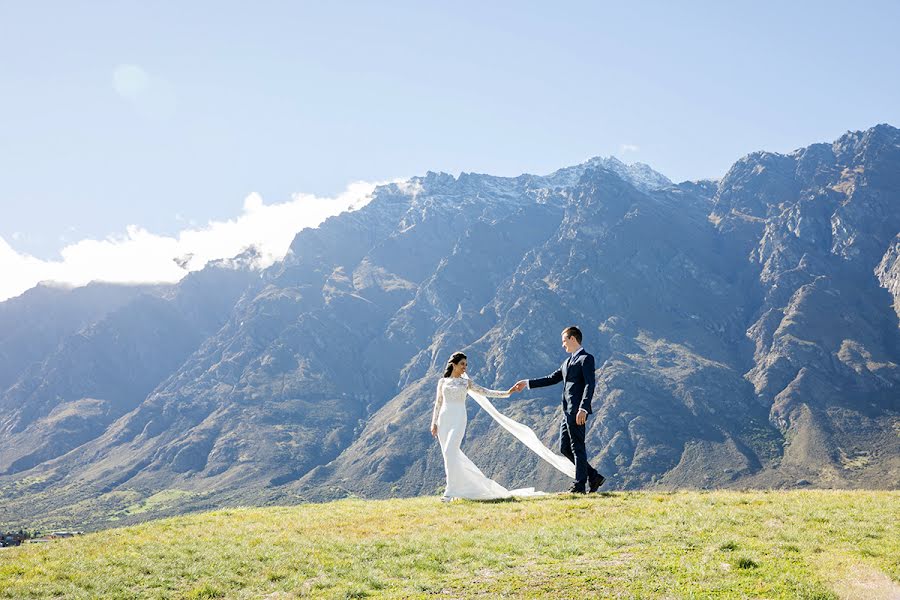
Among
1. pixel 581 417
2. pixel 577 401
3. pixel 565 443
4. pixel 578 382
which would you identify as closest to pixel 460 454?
pixel 565 443

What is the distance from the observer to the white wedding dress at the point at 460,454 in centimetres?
2869

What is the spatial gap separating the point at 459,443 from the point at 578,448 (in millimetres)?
5041

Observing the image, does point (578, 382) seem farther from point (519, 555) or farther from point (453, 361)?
point (519, 555)

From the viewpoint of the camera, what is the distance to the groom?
87.5 ft

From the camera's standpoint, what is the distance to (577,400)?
26906 millimetres

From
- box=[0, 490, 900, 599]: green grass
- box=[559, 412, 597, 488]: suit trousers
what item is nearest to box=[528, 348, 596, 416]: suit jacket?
box=[559, 412, 597, 488]: suit trousers

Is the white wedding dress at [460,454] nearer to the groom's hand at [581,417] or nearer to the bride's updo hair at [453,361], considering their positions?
the bride's updo hair at [453,361]

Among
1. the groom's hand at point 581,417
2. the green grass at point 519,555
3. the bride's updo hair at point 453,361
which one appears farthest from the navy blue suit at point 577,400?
the bride's updo hair at point 453,361

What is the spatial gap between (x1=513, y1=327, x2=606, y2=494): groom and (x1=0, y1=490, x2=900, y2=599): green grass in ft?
7.26

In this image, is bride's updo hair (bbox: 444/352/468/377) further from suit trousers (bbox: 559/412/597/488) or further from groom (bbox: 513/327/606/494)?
suit trousers (bbox: 559/412/597/488)

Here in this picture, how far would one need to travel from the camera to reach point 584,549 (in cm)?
1820

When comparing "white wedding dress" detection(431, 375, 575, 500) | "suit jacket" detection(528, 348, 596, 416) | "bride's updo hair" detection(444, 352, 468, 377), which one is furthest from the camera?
"bride's updo hair" detection(444, 352, 468, 377)

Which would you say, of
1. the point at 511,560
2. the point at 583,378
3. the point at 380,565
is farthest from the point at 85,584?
the point at 583,378

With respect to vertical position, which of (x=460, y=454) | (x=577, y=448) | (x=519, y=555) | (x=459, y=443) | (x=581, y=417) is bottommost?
(x=519, y=555)
